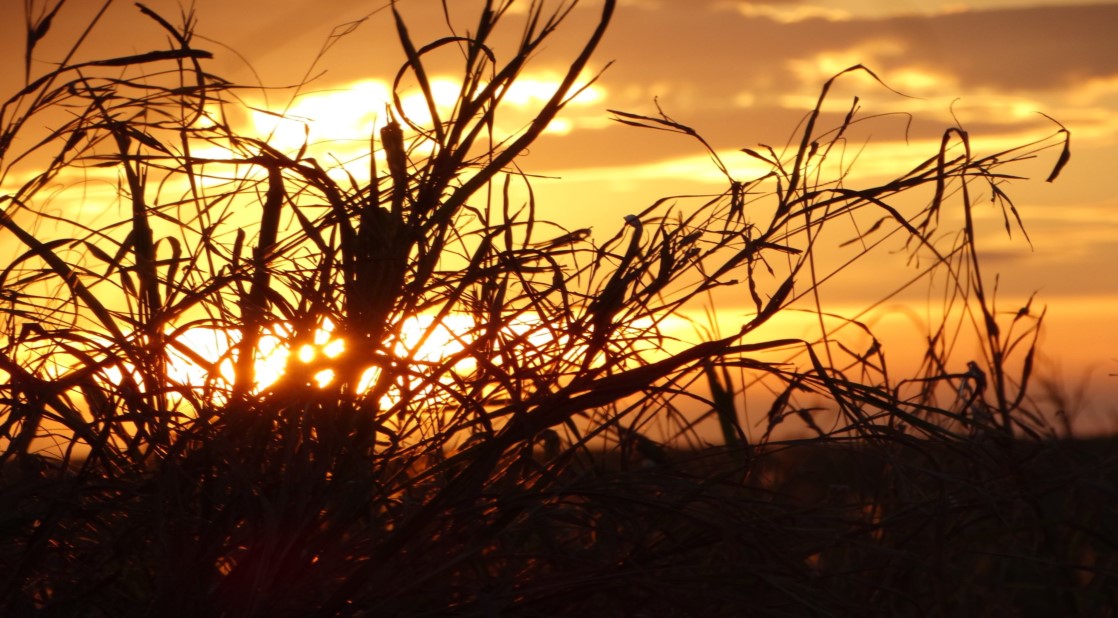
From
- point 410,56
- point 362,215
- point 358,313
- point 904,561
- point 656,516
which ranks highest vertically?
point 410,56

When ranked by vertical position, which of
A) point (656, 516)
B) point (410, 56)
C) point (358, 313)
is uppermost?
point (410, 56)

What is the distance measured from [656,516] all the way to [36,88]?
91cm

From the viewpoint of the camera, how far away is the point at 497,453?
123 centimetres

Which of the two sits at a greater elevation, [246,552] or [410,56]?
[410,56]

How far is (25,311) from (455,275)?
1.74ft

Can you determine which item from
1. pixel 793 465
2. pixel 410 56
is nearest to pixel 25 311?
pixel 410 56

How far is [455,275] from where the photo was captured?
137cm

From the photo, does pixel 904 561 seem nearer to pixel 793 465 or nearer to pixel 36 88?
pixel 793 465

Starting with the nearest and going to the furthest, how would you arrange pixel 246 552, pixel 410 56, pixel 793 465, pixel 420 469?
pixel 246 552 < pixel 410 56 < pixel 420 469 < pixel 793 465

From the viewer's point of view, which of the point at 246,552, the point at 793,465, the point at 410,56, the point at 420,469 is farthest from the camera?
the point at 793,465

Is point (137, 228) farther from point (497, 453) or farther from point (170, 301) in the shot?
point (497, 453)

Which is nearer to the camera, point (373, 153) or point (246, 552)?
point (246, 552)

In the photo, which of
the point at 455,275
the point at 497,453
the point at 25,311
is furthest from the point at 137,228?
the point at 497,453

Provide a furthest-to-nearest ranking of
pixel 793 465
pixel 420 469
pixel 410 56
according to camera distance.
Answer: pixel 793 465 → pixel 420 469 → pixel 410 56
